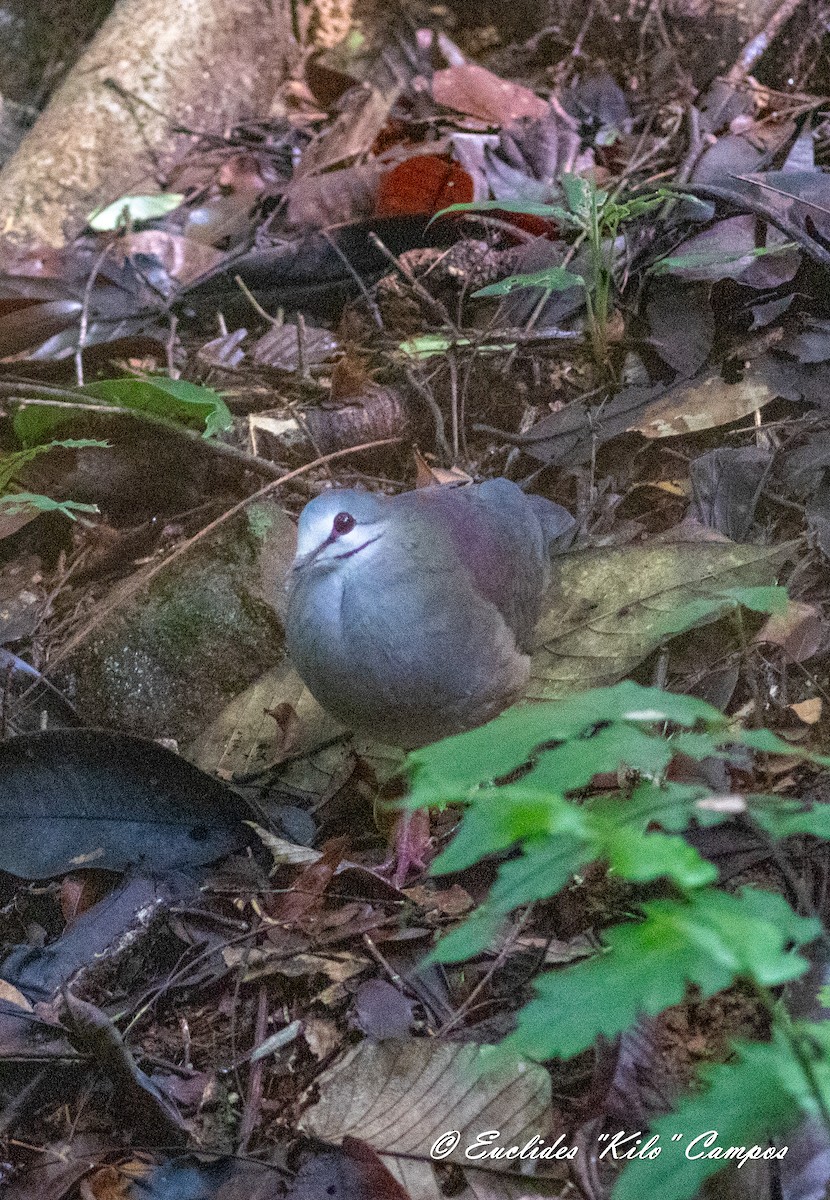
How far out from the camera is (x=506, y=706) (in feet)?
11.0

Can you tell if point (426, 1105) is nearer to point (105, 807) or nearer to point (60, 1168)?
point (60, 1168)

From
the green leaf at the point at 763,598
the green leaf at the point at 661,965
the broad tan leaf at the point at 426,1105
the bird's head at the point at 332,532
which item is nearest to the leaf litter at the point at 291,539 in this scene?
the broad tan leaf at the point at 426,1105

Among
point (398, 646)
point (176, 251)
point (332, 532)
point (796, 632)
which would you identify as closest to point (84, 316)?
point (176, 251)

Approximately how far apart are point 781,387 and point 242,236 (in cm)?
287

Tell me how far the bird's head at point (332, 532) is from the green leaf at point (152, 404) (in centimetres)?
71

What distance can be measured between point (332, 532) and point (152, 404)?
3.91ft

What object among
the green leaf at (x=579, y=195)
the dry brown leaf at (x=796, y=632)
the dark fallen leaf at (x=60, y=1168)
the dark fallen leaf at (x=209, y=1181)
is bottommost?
the dry brown leaf at (x=796, y=632)

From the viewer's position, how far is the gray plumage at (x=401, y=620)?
307 centimetres

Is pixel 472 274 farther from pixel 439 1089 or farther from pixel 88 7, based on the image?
pixel 88 7

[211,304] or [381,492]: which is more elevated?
[211,304]

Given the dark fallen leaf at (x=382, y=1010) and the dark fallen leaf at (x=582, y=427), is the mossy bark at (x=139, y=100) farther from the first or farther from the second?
the dark fallen leaf at (x=382, y=1010)

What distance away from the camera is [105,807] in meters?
3.21

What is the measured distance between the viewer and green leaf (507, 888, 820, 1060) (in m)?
1.35

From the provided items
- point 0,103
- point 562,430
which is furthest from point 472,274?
point 0,103
